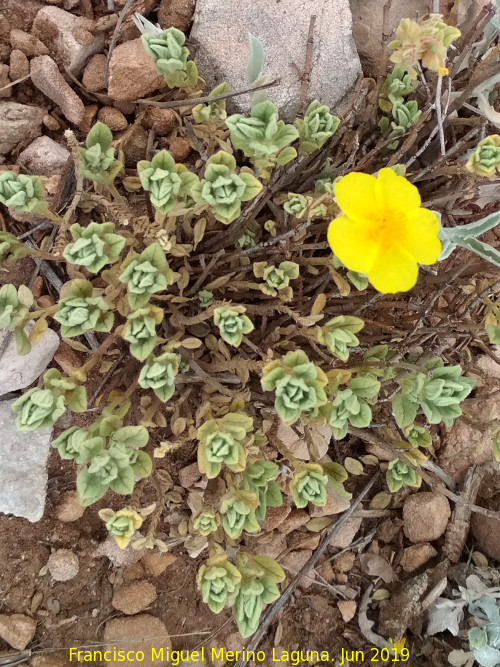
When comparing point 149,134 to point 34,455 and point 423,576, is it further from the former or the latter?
point 423,576

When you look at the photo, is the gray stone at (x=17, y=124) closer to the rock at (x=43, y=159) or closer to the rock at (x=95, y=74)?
the rock at (x=43, y=159)

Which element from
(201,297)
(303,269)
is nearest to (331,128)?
(303,269)

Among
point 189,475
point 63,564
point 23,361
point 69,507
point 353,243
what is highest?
point 353,243

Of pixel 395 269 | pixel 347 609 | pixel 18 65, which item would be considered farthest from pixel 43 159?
pixel 347 609

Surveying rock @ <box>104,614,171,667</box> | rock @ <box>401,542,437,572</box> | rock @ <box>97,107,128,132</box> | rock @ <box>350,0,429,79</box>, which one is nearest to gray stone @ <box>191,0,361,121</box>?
rock @ <box>350,0,429,79</box>

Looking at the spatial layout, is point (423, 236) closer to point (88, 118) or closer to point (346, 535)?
point (88, 118)

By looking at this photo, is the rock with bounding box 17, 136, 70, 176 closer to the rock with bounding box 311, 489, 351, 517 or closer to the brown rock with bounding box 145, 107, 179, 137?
the brown rock with bounding box 145, 107, 179, 137
